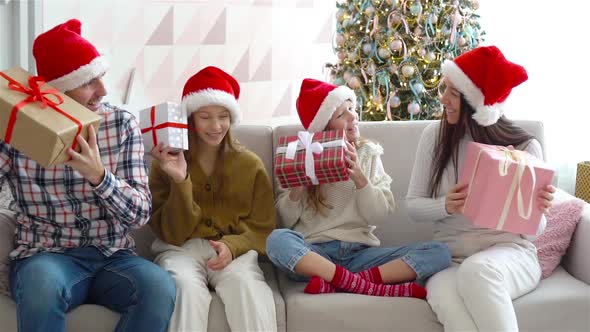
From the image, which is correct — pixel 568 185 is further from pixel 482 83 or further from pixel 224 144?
pixel 224 144

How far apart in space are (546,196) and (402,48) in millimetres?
1616

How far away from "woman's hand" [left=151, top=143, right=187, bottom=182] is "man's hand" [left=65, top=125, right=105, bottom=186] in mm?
314

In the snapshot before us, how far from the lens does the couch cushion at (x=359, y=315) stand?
7.93 ft

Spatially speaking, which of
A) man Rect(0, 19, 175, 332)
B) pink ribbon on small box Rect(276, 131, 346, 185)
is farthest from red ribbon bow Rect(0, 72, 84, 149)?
pink ribbon on small box Rect(276, 131, 346, 185)

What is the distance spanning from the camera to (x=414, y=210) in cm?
273

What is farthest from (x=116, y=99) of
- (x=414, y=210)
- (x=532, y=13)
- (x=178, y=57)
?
(x=532, y=13)

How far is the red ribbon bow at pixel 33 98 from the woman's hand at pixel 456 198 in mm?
1187

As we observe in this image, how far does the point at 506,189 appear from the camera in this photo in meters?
2.44

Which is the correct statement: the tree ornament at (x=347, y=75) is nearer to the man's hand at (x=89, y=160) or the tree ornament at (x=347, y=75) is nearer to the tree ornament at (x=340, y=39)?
the tree ornament at (x=340, y=39)

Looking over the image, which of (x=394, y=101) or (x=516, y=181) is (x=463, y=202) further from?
(x=394, y=101)

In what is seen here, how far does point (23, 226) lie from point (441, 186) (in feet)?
4.60

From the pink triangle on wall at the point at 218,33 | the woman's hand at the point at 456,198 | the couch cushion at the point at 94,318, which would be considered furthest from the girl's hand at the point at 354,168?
the pink triangle on wall at the point at 218,33

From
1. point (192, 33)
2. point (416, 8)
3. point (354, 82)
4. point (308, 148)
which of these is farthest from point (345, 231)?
point (192, 33)

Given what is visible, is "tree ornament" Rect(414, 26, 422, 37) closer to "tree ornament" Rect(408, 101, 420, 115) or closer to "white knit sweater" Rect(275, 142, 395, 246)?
"tree ornament" Rect(408, 101, 420, 115)
